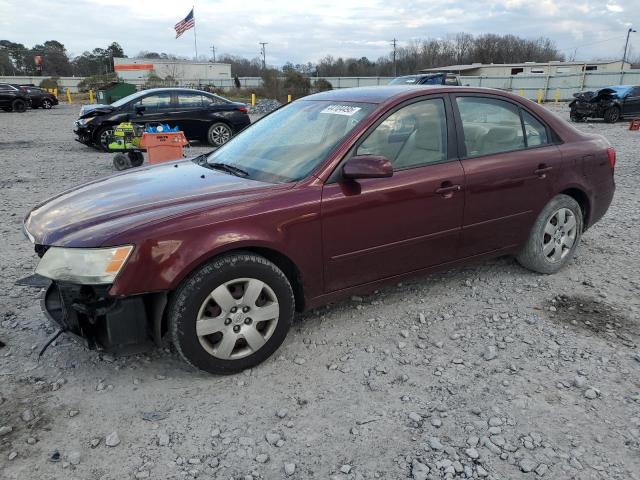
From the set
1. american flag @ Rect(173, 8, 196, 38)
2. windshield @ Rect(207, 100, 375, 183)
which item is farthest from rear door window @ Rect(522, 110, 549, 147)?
american flag @ Rect(173, 8, 196, 38)

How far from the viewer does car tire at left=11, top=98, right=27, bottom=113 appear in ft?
87.5

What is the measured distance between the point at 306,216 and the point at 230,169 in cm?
82

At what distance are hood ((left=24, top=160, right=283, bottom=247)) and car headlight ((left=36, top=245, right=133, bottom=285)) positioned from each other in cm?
5

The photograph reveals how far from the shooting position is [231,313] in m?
2.85

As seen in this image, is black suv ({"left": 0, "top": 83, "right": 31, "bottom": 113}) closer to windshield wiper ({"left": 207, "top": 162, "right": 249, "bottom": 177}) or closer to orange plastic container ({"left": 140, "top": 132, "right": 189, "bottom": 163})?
orange plastic container ({"left": 140, "top": 132, "right": 189, "bottom": 163})

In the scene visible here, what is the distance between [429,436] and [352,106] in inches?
88.9

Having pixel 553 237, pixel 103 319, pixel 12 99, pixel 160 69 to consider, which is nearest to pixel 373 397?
pixel 103 319

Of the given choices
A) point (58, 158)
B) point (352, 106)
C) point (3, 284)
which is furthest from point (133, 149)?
point (352, 106)

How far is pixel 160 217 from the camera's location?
2686mm

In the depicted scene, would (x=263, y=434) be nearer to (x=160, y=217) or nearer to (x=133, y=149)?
(x=160, y=217)

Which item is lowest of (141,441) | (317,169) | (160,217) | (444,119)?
(141,441)

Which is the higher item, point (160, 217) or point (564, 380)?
point (160, 217)

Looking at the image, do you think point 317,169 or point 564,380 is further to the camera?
point 317,169

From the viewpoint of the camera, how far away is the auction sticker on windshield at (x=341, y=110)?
11.4 feet
